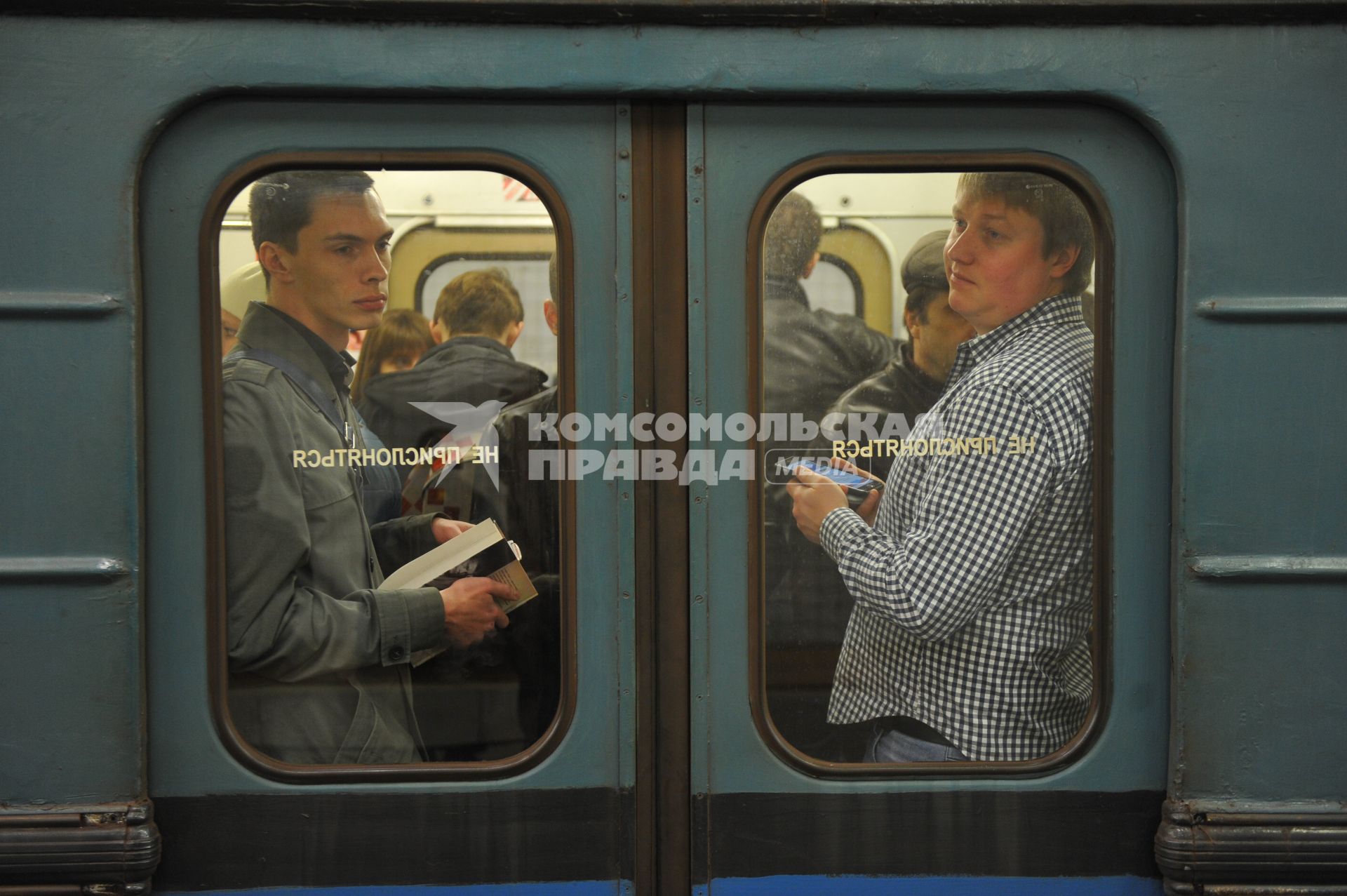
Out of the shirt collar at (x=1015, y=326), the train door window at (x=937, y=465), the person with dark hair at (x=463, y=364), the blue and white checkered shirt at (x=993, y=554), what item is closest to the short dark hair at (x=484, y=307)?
the person with dark hair at (x=463, y=364)

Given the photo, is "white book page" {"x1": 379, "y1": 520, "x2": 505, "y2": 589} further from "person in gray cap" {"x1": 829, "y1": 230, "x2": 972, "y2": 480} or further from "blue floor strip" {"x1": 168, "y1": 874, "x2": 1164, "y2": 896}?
"person in gray cap" {"x1": 829, "y1": 230, "x2": 972, "y2": 480}

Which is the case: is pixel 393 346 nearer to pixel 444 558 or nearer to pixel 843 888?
pixel 444 558

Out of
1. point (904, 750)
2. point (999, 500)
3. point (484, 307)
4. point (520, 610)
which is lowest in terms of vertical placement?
point (904, 750)

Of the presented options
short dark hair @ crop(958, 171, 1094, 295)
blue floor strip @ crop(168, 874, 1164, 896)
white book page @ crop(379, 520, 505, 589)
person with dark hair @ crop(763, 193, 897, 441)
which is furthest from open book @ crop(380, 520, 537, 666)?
short dark hair @ crop(958, 171, 1094, 295)

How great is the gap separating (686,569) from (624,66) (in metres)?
1.00

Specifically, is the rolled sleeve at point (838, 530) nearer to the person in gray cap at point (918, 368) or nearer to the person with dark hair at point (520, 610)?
the person in gray cap at point (918, 368)

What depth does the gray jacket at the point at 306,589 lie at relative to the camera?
2012 millimetres

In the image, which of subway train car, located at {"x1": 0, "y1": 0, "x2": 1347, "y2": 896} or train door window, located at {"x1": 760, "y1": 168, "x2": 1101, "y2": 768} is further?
train door window, located at {"x1": 760, "y1": 168, "x2": 1101, "y2": 768}

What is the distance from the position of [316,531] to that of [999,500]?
54.1 inches

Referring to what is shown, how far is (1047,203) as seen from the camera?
2059mm

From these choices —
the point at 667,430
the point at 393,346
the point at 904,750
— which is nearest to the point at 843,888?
the point at 904,750

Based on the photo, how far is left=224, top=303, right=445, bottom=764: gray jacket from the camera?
2.01 metres

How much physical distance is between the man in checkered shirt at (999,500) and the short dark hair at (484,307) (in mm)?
668

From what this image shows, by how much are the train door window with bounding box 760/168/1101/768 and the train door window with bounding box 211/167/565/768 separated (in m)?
0.48
